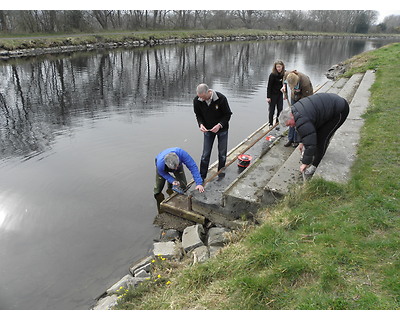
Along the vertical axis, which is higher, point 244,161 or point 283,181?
point 283,181

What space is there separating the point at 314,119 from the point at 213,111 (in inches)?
79.2

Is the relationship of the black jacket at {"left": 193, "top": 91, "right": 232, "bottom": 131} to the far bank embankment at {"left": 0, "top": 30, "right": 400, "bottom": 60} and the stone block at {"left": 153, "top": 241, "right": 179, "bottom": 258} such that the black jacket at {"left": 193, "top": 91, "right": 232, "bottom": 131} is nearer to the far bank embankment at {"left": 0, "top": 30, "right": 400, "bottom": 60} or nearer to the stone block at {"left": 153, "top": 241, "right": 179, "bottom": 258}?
the stone block at {"left": 153, "top": 241, "right": 179, "bottom": 258}

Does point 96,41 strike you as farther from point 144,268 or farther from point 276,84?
point 144,268

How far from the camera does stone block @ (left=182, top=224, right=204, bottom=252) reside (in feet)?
17.4

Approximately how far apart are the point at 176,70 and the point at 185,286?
22.2m

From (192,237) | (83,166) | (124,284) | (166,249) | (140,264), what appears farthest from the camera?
(83,166)

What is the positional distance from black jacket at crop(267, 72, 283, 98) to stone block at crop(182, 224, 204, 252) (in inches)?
176

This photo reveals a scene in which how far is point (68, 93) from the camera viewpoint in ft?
55.1

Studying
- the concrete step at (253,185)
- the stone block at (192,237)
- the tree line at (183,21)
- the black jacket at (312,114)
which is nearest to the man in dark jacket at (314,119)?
the black jacket at (312,114)

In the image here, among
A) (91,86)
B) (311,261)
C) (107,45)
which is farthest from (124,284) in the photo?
(107,45)

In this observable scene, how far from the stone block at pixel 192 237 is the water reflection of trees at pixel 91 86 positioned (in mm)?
6813

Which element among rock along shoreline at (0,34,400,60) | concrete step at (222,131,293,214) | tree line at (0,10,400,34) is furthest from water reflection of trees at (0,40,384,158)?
tree line at (0,10,400,34)

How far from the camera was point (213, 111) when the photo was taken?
231 inches

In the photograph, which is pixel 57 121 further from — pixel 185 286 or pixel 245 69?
pixel 245 69
